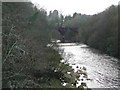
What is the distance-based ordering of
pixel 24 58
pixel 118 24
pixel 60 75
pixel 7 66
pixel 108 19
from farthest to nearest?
pixel 108 19 → pixel 118 24 → pixel 60 75 → pixel 24 58 → pixel 7 66

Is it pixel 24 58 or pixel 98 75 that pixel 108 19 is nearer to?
pixel 98 75

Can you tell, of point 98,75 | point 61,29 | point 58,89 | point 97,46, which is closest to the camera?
point 58,89

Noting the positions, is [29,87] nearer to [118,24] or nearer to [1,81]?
[1,81]

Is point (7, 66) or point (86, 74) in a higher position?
point (7, 66)

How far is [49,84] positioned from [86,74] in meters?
11.7

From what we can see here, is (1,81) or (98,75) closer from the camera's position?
(1,81)

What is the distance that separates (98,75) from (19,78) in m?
17.3

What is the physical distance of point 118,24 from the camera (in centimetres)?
5788

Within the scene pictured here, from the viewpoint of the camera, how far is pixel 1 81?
567 inches

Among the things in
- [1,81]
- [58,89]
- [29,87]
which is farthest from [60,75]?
[1,81]

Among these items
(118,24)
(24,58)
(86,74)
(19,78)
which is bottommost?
(86,74)

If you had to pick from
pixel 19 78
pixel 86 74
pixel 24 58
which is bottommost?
pixel 86 74

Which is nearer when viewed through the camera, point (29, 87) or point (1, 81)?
point (1, 81)

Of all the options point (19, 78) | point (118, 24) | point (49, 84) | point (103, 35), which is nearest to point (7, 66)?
point (19, 78)
